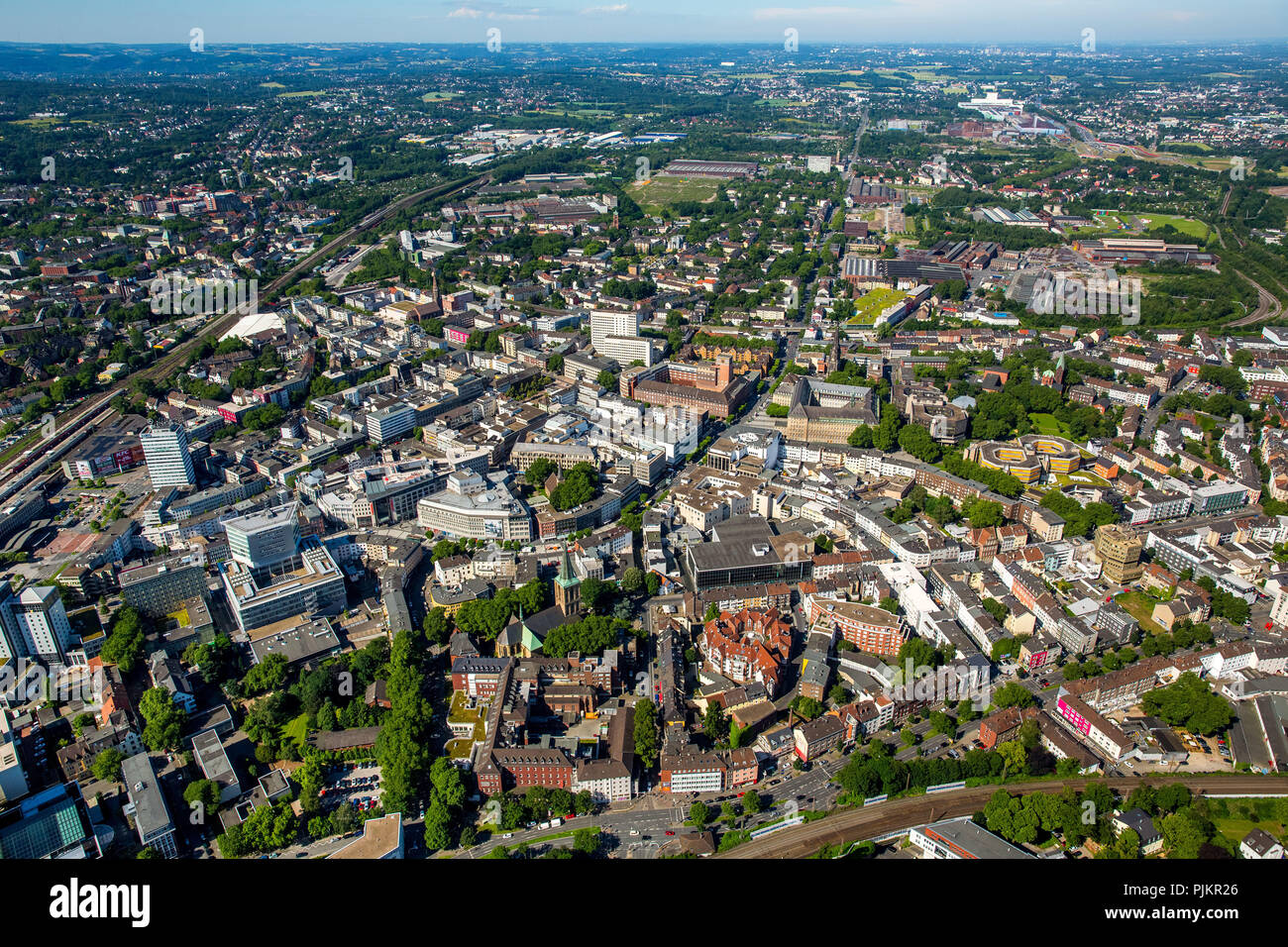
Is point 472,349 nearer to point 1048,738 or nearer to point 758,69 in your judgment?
point 1048,738

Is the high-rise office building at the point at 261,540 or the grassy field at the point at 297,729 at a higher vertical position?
the high-rise office building at the point at 261,540

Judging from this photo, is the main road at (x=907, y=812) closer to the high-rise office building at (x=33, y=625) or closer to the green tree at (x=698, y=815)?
the green tree at (x=698, y=815)

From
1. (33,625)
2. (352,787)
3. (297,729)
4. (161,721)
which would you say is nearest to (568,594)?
(352,787)

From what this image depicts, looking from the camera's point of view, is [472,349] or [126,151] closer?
[472,349]

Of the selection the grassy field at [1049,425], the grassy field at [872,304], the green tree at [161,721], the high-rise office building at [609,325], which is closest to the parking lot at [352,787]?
the green tree at [161,721]

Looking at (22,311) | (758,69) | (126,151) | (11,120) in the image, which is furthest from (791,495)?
(758,69)

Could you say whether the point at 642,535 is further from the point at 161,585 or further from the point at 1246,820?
the point at 1246,820
